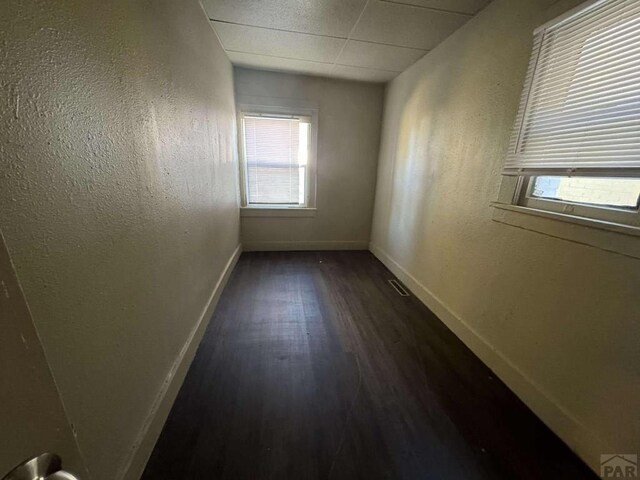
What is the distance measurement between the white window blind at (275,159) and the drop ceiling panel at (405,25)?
144 centimetres

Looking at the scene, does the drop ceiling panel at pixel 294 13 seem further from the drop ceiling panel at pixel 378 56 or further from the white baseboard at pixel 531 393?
the white baseboard at pixel 531 393

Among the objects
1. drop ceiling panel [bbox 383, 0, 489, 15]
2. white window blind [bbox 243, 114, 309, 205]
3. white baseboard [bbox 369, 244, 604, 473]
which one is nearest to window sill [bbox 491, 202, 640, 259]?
white baseboard [bbox 369, 244, 604, 473]

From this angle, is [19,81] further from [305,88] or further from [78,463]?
[305,88]

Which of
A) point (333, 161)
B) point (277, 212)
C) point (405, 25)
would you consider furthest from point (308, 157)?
point (405, 25)

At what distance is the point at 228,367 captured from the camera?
5.47ft

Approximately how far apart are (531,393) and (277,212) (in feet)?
10.2

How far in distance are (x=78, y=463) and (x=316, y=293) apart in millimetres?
2215

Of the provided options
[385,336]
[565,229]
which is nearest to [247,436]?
[385,336]

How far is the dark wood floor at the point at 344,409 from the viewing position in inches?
45.4

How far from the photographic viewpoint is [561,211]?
1334 millimetres

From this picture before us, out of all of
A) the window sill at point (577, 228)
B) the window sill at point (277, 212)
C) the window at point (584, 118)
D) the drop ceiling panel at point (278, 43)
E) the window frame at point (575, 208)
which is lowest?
the window sill at point (277, 212)

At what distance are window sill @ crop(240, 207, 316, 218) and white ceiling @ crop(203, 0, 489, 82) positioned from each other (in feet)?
5.56

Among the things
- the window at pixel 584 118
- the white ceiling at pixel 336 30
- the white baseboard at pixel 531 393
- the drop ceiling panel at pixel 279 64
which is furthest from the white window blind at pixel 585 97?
the drop ceiling panel at pixel 279 64

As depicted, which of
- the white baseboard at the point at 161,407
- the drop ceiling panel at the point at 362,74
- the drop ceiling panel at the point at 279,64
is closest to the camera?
the white baseboard at the point at 161,407
